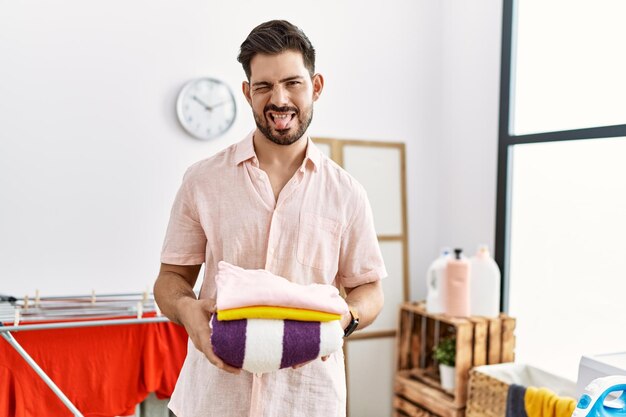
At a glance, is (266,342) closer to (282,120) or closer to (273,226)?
(273,226)

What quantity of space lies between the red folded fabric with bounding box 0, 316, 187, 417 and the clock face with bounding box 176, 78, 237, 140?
3.32ft

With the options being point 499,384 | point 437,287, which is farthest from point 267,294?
point 437,287

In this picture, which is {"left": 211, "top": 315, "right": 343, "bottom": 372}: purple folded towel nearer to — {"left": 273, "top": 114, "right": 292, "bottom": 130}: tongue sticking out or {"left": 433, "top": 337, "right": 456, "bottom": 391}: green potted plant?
{"left": 273, "top": 114, "right": 292, "bottom": 130}: tongue sticking out

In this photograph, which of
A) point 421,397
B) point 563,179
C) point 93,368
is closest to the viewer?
point 93,368

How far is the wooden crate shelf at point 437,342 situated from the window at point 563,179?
214mm

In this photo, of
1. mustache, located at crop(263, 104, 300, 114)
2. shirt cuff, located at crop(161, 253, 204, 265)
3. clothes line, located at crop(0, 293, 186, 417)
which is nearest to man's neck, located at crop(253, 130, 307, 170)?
mustache, located at crop(263, 104, 300, 114)

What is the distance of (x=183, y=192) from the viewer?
1288 mm

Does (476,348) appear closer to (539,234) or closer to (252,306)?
(539,234)

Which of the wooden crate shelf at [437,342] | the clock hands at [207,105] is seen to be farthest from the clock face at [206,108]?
the wooden crate shelf at [437,342]

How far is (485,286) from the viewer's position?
2.73 meters

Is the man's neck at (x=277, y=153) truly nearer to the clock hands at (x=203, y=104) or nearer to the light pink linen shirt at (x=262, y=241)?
the light pink linen shirt at (x=262, y=241)

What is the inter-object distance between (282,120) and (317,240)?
0.28 metres

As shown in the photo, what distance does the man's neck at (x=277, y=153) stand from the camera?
1.32 metres

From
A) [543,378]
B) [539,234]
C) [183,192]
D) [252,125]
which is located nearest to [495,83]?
[539,234]
